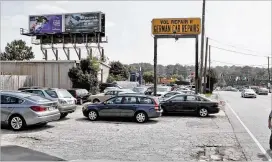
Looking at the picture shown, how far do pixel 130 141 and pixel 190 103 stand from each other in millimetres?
9231

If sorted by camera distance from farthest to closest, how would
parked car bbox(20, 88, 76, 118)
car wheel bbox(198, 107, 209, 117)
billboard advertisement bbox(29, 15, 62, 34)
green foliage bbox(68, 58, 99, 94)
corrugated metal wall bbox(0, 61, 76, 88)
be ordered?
billboard advertisement bbox(29, 15, 62, 34) < corrugated metal wall bbox(0, 61, 76, 88) < green foliage bbox(68, 58, 99, 94) < car wheel bbox(198, 107, 209, 117) < parked car bbox(20, 88, 76, 118)

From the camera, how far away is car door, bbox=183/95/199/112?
19.8 metres

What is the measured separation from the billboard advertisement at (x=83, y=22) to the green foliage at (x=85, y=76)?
23.8m

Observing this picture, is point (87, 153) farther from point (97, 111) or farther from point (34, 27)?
point (34, 27)

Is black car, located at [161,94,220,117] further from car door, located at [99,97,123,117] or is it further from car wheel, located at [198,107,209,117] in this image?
car door, located at [99,97,123,117]

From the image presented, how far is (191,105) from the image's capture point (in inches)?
782

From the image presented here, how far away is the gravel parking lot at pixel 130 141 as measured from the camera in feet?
30.8

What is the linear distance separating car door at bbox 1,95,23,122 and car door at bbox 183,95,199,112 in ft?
32.9

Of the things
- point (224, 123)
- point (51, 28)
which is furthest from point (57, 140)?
point (51, 28)

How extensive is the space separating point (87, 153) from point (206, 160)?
3.13 m

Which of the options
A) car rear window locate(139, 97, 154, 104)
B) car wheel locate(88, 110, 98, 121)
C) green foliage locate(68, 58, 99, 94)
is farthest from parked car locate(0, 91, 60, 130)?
green foliage locate(68, 58, 99, 94)

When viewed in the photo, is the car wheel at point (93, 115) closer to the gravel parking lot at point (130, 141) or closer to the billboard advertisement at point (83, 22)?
the gravel parking lot at point (130, 141)

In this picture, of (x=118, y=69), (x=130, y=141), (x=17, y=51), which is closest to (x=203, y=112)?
(x=130, y=141)

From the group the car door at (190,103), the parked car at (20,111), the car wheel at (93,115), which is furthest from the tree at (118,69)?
the parked car at (20,111)
